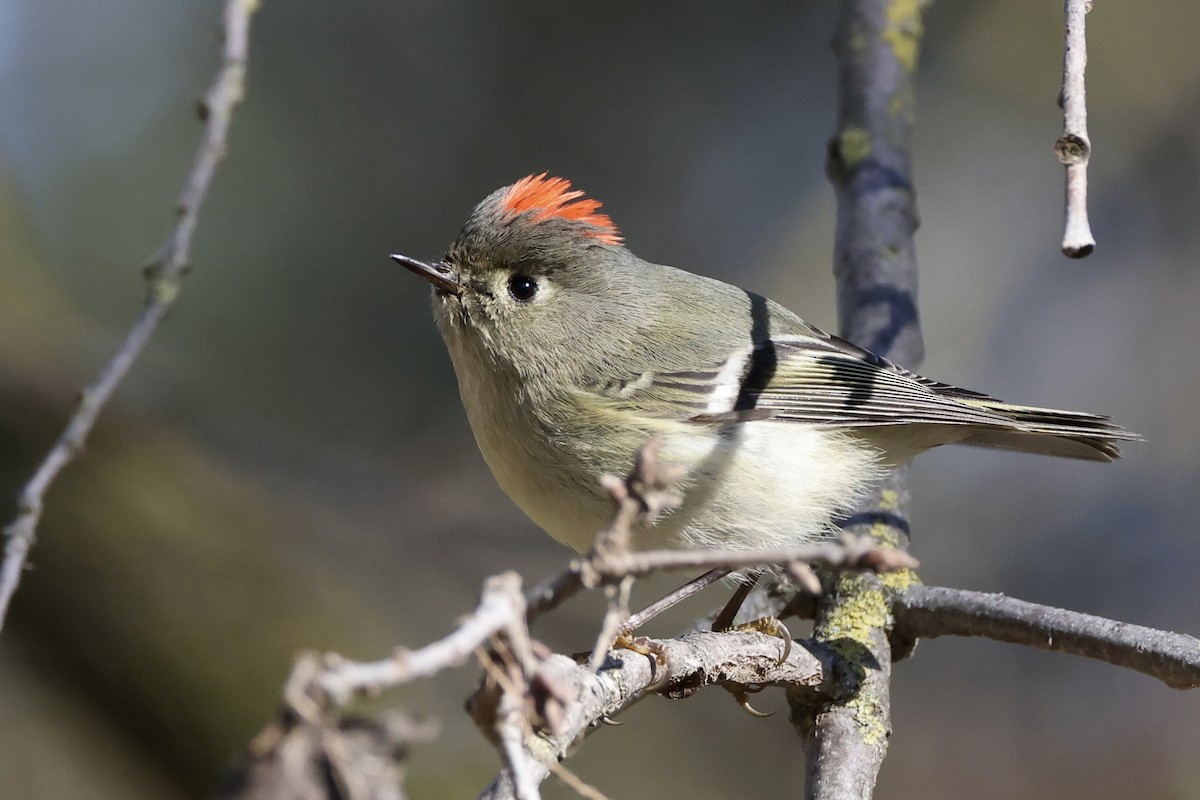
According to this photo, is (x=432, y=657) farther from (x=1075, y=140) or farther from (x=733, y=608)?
(x=733, y=608)

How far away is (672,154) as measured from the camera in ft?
14.6

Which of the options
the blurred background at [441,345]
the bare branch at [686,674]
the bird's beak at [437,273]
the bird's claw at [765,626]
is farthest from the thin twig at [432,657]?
the blurred background at [441,345]

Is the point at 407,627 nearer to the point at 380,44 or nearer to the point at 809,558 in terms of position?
the point at 809,558

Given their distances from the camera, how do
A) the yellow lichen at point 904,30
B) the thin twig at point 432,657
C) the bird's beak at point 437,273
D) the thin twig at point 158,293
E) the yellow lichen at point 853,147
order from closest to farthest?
the thin twig at point 432,657
the thin twig at point 158,293
the bird's beak at point 437,273
the yellow lichen at point 853,147
the yellow lichen at point 904,30

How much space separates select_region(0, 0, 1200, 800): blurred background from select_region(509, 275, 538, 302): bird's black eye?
3.20 ft

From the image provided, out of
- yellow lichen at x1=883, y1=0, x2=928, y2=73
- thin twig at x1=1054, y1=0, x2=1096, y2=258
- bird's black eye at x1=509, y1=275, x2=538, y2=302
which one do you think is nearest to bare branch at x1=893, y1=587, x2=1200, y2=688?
thin twig at x1=1054, y1=0, x2=1096, y2=258

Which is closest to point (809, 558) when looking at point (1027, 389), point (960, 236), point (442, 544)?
point (442, 544)

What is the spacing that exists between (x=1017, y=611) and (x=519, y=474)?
2.56 ft

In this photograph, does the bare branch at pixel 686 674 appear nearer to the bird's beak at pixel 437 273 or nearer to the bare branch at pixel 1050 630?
the bare branch at pixel 1050 630

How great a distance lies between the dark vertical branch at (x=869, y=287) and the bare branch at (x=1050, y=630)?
0.21 feet

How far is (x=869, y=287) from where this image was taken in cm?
232

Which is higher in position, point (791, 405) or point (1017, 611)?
point (791, 405)

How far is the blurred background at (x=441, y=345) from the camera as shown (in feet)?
8.78

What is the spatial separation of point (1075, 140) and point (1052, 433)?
40.3 inches
